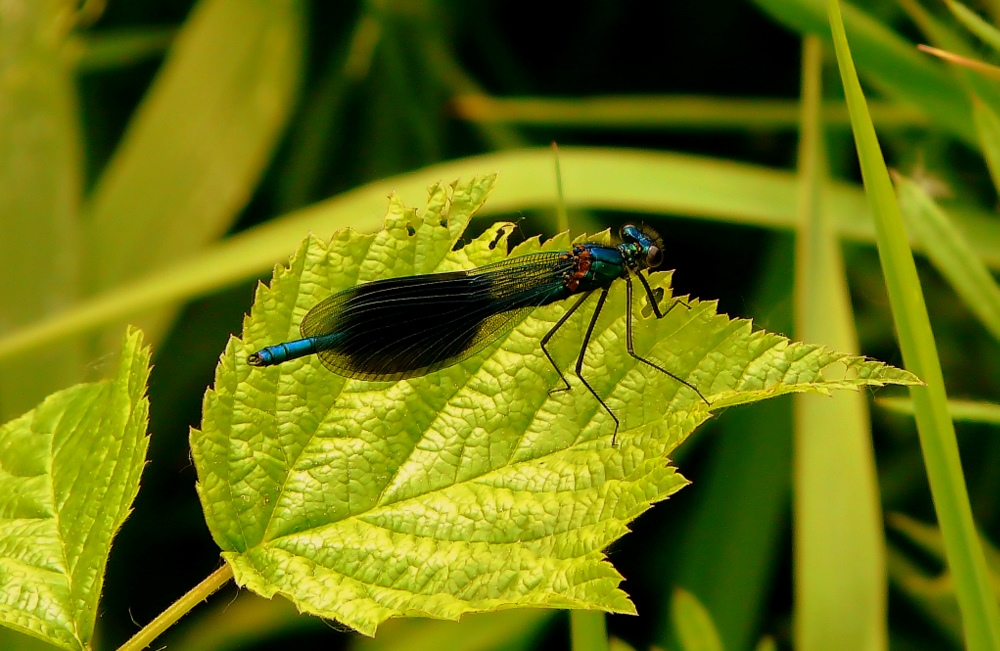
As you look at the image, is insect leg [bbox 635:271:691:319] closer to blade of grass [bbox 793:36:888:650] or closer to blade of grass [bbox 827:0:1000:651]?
blade of grass [bbox 827:0:1000:651]

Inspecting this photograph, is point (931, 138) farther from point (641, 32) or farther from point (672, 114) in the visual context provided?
point (641, 32)

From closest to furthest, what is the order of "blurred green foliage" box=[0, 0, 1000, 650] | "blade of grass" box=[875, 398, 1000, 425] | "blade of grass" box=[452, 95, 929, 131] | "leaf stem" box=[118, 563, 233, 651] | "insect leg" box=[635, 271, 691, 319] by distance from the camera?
"leaf stem" box=[118, 563, 233, 651] < "insect leg" box=[635, 271, 691, 319] < "blade of grass" box=[875, 398, 1000, 425] < "blurred green foliage" box=[0, 0, 1000, 650] < "blade of grass" box=[452, 95, 929, 131]

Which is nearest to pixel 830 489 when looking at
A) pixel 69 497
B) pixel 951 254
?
pixel 951 254

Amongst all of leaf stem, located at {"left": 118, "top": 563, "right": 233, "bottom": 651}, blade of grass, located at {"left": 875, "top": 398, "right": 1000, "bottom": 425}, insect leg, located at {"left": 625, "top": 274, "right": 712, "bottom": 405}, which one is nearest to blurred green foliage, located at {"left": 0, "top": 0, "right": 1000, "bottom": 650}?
blade of grass, located at {"left": 875, "top": 398, "right": 1000, "bottom": 425}

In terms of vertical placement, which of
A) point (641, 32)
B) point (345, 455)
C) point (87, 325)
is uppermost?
point (641, 32)

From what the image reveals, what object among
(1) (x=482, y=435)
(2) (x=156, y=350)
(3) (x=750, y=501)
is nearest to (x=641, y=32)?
(3) (x=750, y=501)

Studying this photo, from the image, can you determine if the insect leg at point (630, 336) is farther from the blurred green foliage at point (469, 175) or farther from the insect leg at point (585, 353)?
the blurred green foliage at point (469, 175)

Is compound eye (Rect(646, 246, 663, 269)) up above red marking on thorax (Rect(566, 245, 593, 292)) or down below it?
above
